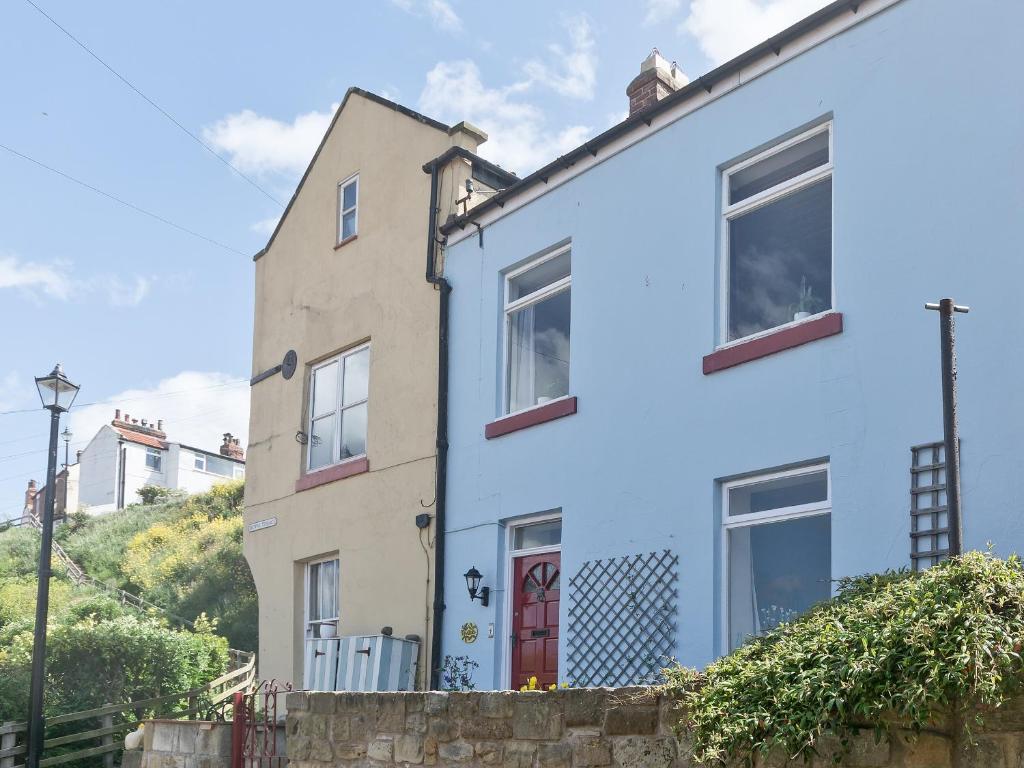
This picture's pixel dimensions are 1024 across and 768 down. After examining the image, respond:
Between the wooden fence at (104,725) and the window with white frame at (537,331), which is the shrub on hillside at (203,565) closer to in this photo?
the wooden fence at (104,725)

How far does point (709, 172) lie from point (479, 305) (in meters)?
3.39

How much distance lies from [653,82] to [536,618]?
574 centimetres

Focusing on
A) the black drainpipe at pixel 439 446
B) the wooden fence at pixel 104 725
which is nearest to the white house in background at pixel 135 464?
the wooden fence at pixel 104 725

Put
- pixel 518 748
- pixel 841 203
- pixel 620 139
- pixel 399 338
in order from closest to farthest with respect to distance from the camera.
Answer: pixel 518 748 → pixel 841 203 → pixel 620 139 → pixel 399 338

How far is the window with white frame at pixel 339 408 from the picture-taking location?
14484 millimetres

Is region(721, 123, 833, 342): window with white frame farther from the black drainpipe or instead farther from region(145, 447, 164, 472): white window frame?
region(145, 447, 164, 472): white window frame

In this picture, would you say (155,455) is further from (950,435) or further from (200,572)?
(950,435)

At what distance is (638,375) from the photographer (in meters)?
10.6

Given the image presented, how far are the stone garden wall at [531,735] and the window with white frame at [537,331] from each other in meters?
3.97

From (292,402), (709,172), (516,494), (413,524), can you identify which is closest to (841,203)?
(709,172)

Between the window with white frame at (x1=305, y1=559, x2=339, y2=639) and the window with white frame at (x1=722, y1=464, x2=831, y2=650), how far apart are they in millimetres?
6176

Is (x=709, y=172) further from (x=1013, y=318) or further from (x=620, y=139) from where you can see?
(x=1013, y=318)

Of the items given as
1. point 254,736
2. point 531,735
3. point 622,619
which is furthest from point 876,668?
point 254,736

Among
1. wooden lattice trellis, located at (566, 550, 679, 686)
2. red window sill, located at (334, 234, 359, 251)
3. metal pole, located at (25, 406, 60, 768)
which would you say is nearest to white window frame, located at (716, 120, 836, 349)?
wooden lattice trellis, located at (566, 550, 679, 686)
